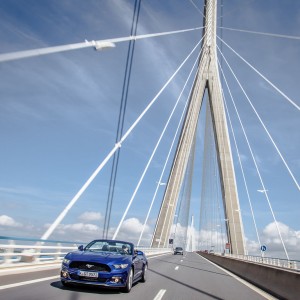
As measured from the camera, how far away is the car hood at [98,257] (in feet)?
28.9

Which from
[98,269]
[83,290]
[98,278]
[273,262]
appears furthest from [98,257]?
[273,262]

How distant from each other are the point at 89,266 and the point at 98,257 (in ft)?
1.21

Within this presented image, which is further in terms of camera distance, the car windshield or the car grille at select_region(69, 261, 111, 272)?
the car windshield

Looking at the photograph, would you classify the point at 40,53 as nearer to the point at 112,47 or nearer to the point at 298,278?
the point at 112,47

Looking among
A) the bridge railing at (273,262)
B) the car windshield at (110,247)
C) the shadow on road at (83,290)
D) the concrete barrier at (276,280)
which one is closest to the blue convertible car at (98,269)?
the shadow on road at (83,290)

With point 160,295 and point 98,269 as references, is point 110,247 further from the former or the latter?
point 160,295

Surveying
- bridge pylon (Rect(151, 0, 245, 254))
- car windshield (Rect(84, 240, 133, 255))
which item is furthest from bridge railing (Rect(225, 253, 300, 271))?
car windshield (Rect(84, 240, 133, 255))

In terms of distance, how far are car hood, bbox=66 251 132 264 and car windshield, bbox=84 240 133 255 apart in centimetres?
66

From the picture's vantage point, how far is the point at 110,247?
10.6 metres

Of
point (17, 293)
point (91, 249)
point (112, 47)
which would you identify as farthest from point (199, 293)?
point (112, 47)

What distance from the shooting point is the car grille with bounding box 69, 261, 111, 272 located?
28.7ft

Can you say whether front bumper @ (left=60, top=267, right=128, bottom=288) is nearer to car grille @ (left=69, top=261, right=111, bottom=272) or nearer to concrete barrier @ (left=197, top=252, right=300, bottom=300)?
car grille @ (left=69, top=261, right=111, bottom=272)

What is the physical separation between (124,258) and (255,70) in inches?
715

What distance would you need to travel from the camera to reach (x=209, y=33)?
38000 mm
